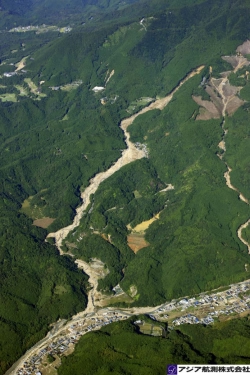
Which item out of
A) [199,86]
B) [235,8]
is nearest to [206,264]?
[199,86]

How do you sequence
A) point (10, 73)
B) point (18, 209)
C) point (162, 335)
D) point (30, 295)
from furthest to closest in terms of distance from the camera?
point (10, 73) → point (18, 209) → point (30, 295) → point (162, 335)

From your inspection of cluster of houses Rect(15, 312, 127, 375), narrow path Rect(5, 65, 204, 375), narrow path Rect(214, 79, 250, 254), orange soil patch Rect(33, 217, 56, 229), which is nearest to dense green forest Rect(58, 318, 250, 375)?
cluster of houses Rect(15, 312, 127, 375)

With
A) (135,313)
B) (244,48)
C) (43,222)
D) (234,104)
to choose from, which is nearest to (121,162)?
(43,222)

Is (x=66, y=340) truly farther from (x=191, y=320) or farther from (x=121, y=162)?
(x=121, y=162)

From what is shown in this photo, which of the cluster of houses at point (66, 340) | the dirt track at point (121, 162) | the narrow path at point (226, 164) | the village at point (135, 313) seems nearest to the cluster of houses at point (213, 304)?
the village at point (135, 313)

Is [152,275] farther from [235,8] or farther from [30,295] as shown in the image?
[235,8]

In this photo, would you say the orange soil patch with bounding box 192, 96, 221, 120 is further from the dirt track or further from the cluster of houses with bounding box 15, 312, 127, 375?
the cluster of houses with bounding box 15, 312, 127, 375

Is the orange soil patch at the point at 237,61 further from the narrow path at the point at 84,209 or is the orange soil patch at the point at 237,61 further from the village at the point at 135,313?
the village at the point at 135,313
